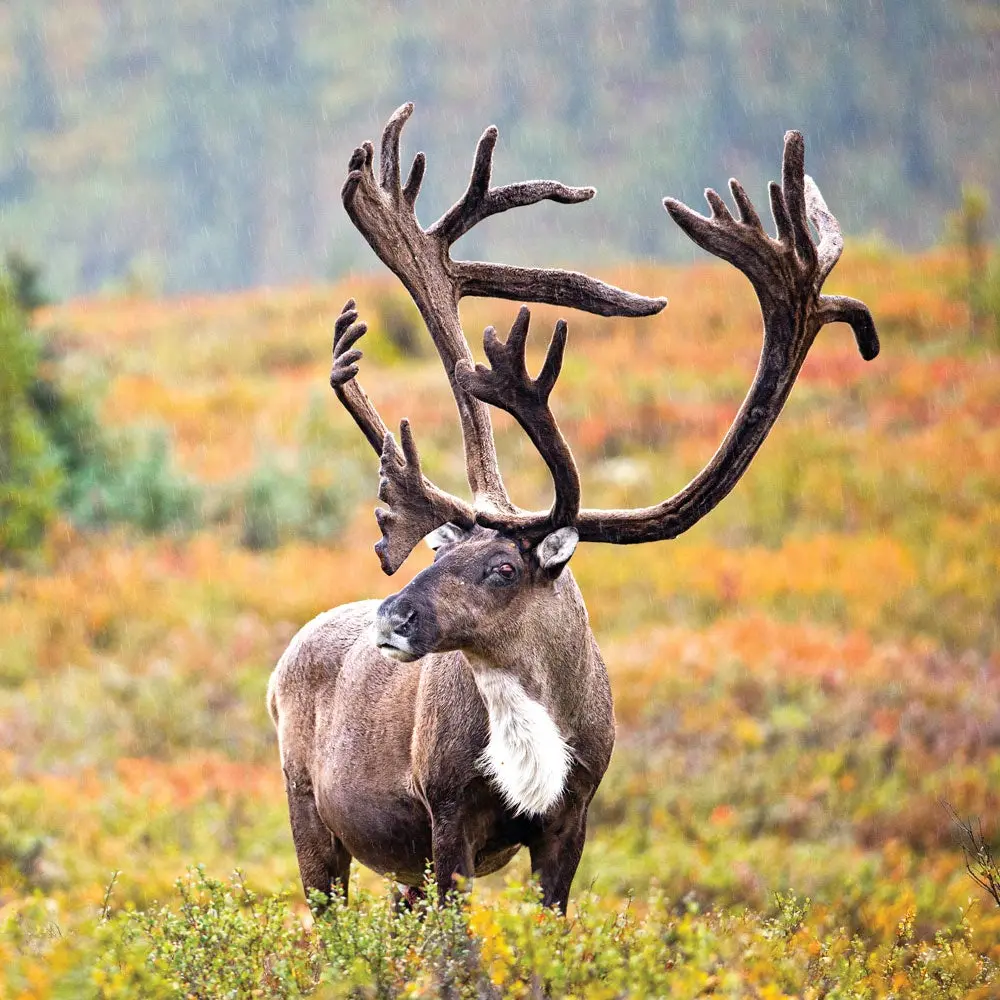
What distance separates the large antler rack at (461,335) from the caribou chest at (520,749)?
0.62 metres

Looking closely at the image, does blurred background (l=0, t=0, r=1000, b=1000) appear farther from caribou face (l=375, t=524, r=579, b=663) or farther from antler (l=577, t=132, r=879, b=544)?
antler (l=577, t=132, r=879, b=544)

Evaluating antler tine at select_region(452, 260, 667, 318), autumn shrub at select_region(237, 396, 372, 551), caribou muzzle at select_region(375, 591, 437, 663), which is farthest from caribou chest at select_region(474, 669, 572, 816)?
autumn shrub at select_region(237, 396, 372, 551)

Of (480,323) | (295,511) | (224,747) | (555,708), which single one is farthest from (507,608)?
(480,323)

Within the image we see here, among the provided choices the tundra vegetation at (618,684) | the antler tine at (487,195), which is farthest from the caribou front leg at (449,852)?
the antler tine at (487,195)

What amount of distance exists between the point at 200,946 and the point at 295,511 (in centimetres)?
1346

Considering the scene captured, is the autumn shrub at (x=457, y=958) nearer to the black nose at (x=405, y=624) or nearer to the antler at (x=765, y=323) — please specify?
the black nose at (x=405, y=624)

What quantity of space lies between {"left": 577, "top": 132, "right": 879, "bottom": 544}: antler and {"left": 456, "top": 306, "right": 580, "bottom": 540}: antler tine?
0.18 metres

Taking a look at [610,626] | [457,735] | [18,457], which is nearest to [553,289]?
[457,735]

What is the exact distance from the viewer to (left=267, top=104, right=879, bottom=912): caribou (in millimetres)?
5195

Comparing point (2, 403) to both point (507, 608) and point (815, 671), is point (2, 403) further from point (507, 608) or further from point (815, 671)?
point (507, 608)

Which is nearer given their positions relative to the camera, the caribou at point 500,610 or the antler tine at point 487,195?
the caribou at point 500,610

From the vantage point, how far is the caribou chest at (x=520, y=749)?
516 centimetres

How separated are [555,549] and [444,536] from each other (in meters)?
0.46

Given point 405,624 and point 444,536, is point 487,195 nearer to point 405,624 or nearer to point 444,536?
point 444,536
